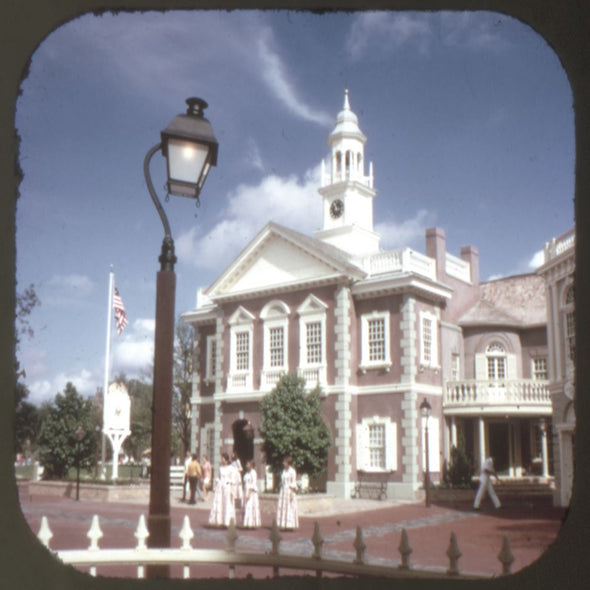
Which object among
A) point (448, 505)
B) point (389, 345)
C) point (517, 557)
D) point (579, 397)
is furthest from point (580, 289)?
point (389, 345)

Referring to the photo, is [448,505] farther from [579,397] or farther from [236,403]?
[236,403]

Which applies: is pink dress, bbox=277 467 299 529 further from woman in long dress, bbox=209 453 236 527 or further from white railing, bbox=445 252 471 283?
white railing, bbox=445 252 471 283

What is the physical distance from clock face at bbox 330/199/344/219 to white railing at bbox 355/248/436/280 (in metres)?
2.76

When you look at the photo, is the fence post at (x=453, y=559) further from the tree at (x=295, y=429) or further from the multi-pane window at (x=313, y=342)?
the multi-pane window at (x=313, y=342)

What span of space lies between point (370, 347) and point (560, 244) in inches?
368

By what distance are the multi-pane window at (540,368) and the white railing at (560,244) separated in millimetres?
2017

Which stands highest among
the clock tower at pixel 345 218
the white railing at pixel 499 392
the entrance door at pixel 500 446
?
the clock tower at pixel 345 218

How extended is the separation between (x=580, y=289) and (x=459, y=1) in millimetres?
2365

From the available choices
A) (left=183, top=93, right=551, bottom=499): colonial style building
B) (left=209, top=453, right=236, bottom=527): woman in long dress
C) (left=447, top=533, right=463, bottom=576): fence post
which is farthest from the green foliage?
(left=447, top=533, right=463, bottom=576): fence post

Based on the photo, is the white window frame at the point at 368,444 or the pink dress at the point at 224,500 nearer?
the pink dress at the point at 224,500

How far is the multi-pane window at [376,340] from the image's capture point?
45.6 feet

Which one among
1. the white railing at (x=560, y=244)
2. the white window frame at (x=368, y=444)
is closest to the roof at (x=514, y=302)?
the white railing at (x=560, y=244)

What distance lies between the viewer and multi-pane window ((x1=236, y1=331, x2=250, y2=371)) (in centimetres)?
1206

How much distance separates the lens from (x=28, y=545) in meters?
4.88
